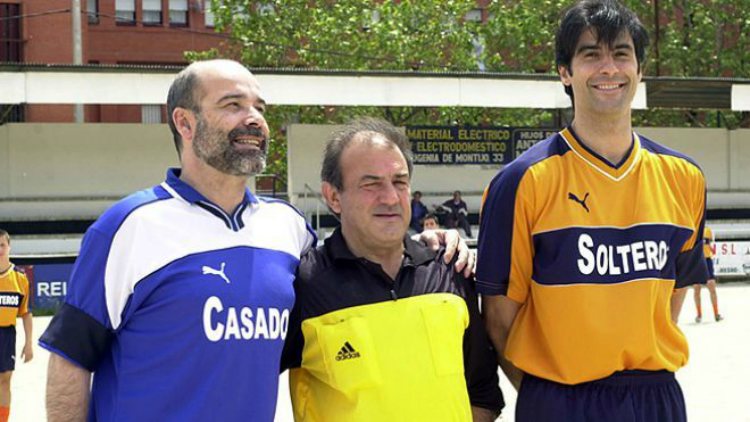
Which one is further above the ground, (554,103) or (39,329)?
(554,103)

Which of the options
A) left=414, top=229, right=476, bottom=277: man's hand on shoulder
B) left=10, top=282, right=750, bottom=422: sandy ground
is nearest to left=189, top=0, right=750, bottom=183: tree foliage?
left=10, top=282, right=750, bottom=422: sandy ground

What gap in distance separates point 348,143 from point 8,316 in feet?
23.6

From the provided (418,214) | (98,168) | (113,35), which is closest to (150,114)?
(113,35)

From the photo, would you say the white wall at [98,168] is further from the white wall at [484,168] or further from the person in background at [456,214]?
the person in background at [456,214]

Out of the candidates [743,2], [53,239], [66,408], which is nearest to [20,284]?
[66,408]

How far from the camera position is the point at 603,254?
136 inches

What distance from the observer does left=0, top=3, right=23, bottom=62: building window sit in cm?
3897

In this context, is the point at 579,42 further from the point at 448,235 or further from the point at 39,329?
the point at 39,329

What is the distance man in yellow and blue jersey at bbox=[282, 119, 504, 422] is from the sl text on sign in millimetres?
25255

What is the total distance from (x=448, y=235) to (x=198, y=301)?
109 centimetres

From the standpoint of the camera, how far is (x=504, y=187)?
3574 millimetres

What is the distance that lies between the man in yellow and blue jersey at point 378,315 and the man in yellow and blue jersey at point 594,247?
0.21m

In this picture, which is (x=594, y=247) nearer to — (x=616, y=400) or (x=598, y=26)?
(x=616, y=400)

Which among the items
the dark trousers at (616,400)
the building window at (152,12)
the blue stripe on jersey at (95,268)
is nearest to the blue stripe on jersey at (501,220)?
the dark trousers at (616,400)
